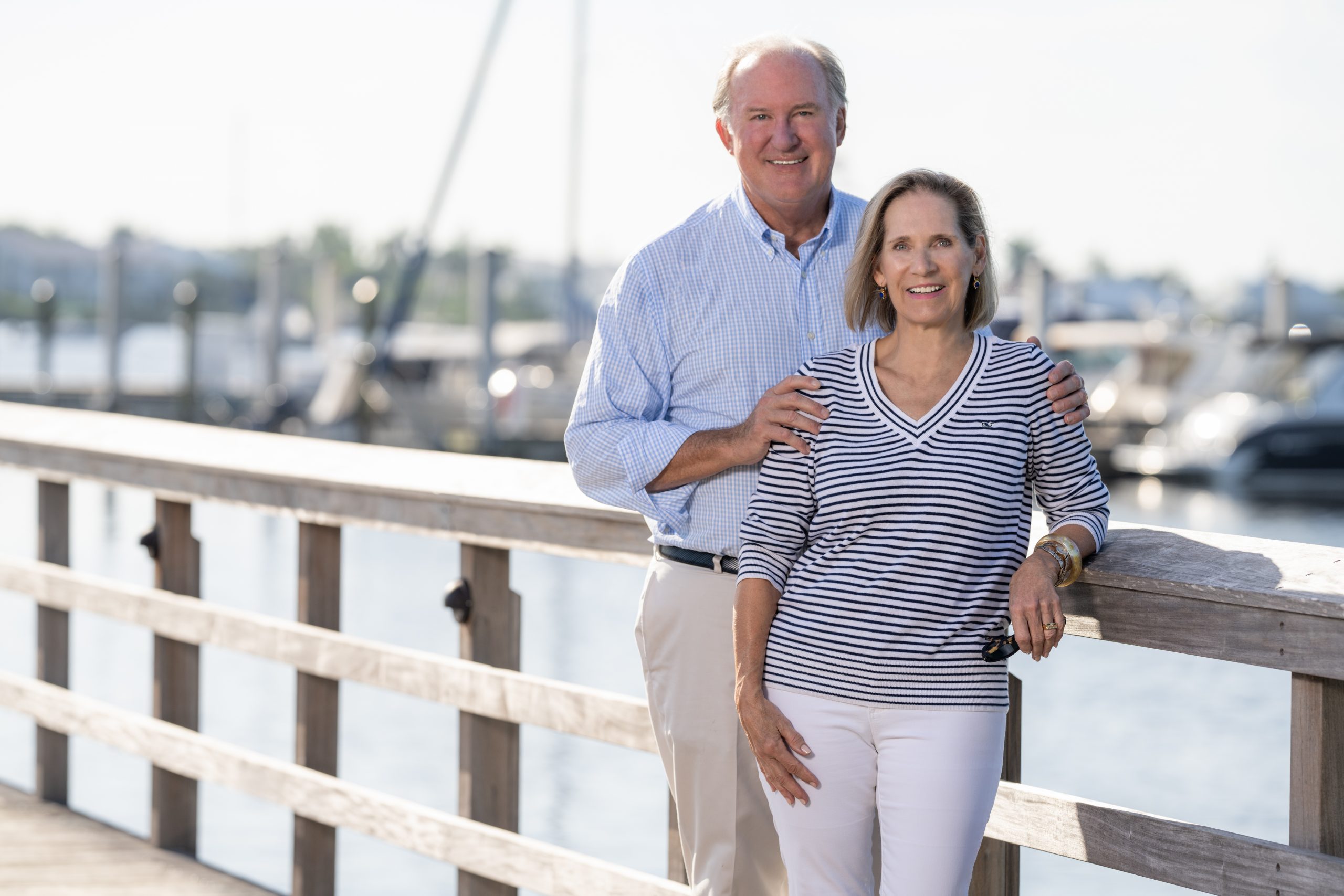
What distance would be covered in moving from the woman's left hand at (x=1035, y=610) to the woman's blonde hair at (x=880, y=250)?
1.07 ft

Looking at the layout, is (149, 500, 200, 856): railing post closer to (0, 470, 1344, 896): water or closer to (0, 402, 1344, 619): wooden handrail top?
(0, 402, 1344, 619): wooden handrail top

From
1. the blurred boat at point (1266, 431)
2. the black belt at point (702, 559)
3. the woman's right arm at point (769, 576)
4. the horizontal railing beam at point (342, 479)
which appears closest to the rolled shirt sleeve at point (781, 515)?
the woman's right arm at point (769, 576)

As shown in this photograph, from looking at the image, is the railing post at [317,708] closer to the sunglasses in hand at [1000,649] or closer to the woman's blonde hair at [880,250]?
the woman's blonde hair at [880,250]

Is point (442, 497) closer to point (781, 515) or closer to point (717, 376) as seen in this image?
point (717, 376)

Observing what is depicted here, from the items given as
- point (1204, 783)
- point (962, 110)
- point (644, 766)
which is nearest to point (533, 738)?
point (644, 766)

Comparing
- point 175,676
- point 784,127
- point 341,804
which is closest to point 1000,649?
point 784,127

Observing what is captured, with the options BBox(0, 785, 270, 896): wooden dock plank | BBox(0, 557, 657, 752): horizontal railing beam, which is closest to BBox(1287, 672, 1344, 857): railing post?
BBox(0, 557, 657, 752): horizontal railing beam

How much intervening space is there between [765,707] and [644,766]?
669 cm

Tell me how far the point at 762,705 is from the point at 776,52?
2.81 feet

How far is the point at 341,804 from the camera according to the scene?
276 cm

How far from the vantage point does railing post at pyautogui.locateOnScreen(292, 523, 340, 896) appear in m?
2.86

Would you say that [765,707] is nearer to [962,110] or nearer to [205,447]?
[205,447]

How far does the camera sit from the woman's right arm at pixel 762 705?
1778mm

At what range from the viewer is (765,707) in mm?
1800
